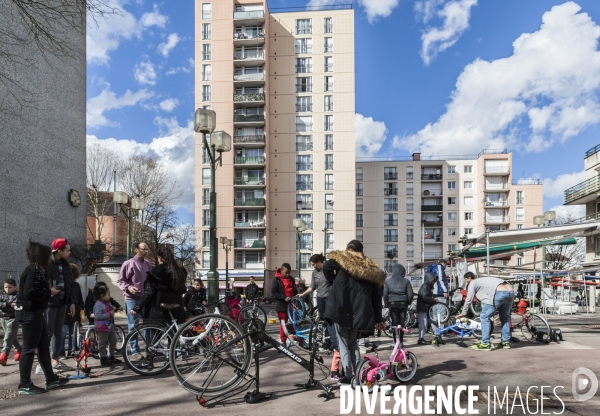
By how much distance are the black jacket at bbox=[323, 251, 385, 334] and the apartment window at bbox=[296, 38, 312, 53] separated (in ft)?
173

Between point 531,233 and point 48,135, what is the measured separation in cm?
2031

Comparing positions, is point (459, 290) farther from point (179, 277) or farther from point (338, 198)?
point (338, 198)

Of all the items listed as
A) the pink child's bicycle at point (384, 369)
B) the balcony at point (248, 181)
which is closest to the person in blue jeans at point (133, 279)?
the pink child's bicycle at point (384, 369)

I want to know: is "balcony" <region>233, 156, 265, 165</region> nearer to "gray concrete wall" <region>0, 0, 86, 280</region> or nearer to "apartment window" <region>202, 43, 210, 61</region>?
"apartment window" <region>202, 43, 210, 61</region>

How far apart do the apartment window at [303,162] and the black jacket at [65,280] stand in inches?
1902

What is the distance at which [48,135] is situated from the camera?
890 inches

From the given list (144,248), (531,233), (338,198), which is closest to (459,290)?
(531,233)

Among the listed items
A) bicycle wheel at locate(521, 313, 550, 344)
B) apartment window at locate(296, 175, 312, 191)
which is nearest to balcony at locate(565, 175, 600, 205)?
apartment window at locate(296, 175, 312, 191)

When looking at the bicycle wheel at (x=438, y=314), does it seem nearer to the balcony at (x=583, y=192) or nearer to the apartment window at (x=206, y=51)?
the balcony at (x=583, y=192)

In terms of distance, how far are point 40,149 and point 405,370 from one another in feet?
67.6

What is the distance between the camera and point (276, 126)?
183 feet

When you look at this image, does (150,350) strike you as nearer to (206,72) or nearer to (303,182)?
(303,182)

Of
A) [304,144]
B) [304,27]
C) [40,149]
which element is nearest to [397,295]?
[40,149]

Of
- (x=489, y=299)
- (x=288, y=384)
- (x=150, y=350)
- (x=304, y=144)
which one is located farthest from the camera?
(x=304, y=144)
